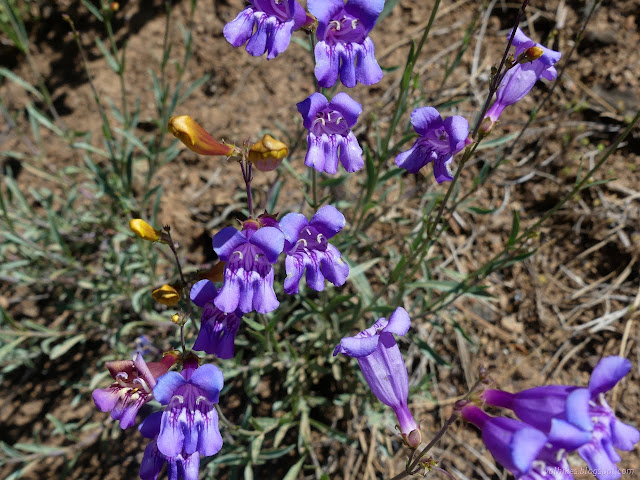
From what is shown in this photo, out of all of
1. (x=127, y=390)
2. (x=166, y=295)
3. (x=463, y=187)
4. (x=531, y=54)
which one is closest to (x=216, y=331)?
(x=166, y=295)

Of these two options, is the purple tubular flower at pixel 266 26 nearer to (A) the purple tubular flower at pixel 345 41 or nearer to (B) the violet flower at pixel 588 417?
(A) the purple tubular flower at pixel 345 41

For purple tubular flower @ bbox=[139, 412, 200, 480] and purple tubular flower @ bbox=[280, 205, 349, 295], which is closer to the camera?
purple tubular flower @ bbox=[139, 412, 200, 480]

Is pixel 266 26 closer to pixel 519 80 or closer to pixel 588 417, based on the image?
pixel 519 80

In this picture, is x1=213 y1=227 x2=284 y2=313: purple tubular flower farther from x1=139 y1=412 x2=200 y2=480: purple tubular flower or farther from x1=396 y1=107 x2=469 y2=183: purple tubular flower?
x1=396 y1=107 x2=469 y2=183: purple tubular flower

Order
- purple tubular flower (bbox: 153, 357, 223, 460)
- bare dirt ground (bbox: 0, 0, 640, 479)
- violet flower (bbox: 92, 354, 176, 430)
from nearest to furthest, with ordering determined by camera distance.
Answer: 1. purple tubular flower (bbox: 153, 357, 223, 460)
2. violet flower (bbox: 92, 354, 176, 430)
3. bare dirt ground (bbox: 0, 0, 640, 479)

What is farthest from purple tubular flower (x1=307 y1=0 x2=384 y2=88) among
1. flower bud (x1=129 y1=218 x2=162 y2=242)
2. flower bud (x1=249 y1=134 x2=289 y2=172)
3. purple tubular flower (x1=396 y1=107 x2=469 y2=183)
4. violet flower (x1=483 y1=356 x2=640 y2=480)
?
violet flower (x1=483 y1=356 x2=640 y2=480)

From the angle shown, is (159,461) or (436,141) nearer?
(159,461)

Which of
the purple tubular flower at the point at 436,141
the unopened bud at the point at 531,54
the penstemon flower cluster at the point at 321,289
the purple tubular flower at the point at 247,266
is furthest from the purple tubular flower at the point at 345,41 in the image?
the purple tubular flower at the point at 247,266
